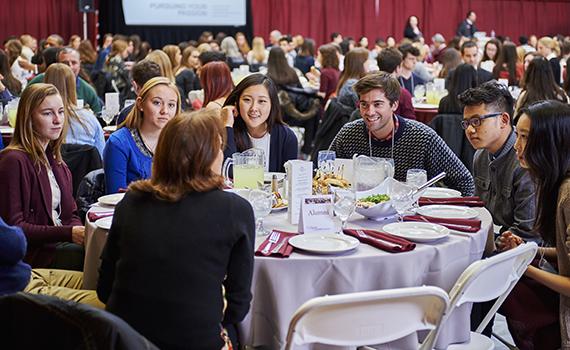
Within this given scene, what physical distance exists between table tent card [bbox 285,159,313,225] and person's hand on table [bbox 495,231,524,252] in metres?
0.81

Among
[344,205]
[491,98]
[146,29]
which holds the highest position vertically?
[146,29]

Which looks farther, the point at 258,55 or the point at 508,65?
the point at 258,55

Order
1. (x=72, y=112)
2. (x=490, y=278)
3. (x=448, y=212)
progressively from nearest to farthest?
(x=490, y=278)
(x=448, y=212)
(x=72, y=112)

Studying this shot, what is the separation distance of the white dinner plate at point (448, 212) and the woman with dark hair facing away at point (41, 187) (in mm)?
1494

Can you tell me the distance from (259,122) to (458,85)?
249 centimetres

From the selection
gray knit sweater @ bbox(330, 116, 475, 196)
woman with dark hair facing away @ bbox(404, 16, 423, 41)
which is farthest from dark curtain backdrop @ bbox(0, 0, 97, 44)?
gray knit sweater @ bbox(330, 116, 475, 196)

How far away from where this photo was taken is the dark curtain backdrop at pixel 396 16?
19.4m

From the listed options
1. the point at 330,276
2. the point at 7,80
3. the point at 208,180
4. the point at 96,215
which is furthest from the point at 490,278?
the point at 7,80

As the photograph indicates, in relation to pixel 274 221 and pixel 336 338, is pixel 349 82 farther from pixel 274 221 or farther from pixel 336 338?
pixel 336 338

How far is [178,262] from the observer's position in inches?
86.7

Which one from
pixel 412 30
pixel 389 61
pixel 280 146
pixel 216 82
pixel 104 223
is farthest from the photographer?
pixel 412 30

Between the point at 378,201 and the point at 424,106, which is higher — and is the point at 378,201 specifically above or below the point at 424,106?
below

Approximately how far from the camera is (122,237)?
2281 mm

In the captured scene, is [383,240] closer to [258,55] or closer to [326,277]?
[326,277]
